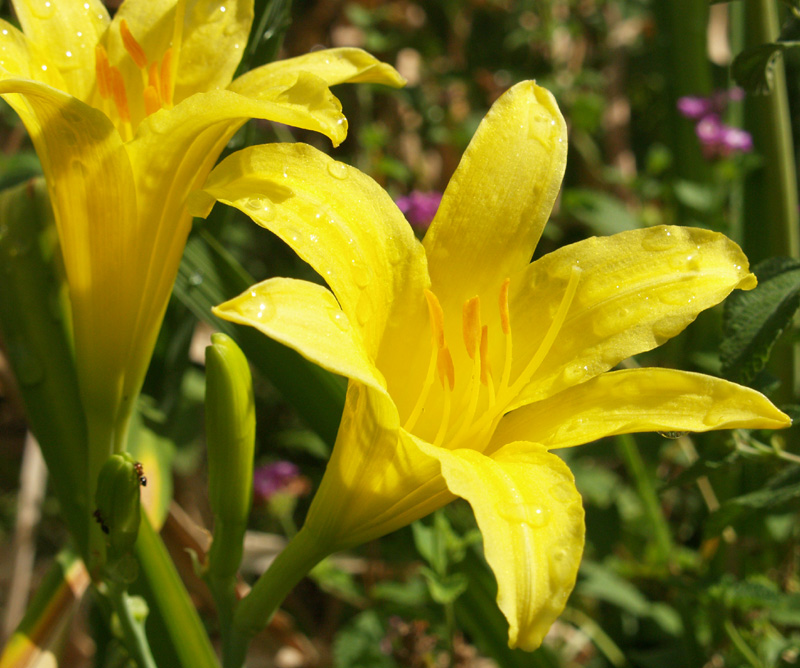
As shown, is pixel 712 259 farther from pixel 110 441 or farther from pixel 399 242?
pixel 110 441

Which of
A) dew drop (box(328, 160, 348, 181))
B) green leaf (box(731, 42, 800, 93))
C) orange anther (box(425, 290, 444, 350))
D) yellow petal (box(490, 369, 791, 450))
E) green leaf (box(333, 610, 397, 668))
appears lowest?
green leaf (box(333, 610, 397, 668))

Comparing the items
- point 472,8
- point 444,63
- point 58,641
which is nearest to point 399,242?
point 58,641

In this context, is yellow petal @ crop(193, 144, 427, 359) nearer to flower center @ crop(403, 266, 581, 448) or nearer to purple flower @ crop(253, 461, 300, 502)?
flower center @ crop(403, 266, 581, 448)

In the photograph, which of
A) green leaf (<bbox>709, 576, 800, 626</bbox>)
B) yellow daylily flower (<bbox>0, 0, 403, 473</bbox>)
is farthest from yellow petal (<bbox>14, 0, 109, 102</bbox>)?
green leaf (<bbox>709, 576, 800, 626</bbox>)

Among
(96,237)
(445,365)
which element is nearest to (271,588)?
(445,365)

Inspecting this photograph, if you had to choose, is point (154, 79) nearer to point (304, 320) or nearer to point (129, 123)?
point (129, 123)

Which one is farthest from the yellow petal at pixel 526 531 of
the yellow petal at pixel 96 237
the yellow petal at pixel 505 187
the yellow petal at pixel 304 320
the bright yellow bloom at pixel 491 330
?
the yellow petal at pixel 96 237

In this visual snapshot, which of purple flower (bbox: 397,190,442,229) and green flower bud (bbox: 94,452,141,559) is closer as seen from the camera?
green flower bud (bbox: 94,452,141,559)
